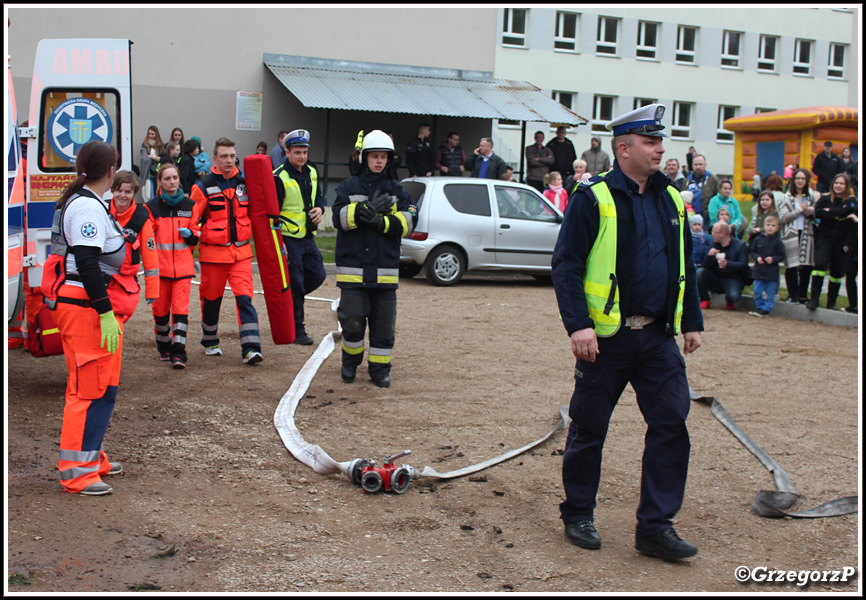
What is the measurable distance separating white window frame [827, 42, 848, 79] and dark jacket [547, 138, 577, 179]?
28124 mm

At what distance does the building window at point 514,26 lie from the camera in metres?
37.1

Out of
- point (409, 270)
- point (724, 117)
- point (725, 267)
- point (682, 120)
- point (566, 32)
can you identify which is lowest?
point (409, 270)

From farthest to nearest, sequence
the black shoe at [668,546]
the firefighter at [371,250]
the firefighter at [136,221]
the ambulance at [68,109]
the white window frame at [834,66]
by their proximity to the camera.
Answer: the white window frame at [834,66] < the ambulance at [68,109] < the firefighter at [371,250] < the firefighter at [136,221] < the black shoe at [668,546]

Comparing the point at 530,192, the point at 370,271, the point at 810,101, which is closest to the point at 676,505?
the point at 370,271

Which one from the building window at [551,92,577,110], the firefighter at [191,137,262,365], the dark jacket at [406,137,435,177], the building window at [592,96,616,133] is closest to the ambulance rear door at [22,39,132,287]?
the firefighter at [191,137,262,365]

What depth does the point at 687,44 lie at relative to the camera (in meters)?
40.9

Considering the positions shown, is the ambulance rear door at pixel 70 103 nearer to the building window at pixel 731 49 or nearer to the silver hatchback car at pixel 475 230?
the silver hatchback car at pixel 475 230

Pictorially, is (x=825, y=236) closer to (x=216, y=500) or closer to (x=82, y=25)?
(x=216, y=500)

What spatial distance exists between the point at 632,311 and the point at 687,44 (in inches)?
1551

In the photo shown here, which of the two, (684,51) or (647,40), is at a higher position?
(647,40)

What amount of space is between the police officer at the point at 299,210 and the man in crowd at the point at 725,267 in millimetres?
6637

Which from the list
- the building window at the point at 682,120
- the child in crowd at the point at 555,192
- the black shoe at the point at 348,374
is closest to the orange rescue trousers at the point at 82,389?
the black shoe at the point at 348,374

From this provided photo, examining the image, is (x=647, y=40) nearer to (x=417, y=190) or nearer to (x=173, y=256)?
(x=417, y=190)

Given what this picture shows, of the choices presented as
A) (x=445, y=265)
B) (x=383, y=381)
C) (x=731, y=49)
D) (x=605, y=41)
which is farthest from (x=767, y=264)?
(x=731, y=49)
